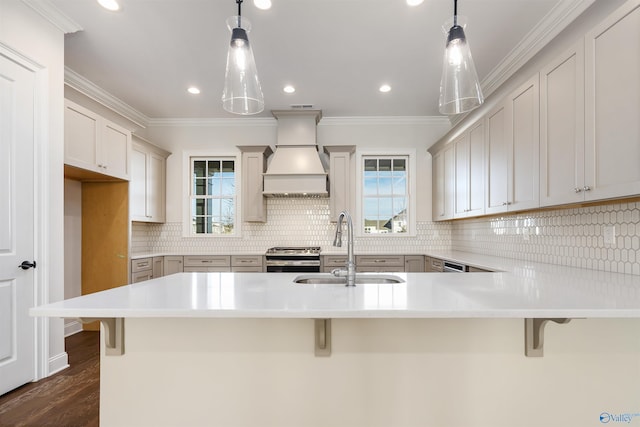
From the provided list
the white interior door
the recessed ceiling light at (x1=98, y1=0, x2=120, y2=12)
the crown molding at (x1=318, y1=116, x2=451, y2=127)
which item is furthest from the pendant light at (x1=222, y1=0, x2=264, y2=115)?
the crown molding at (x1=318, y1=116, x2=451, y2=127)

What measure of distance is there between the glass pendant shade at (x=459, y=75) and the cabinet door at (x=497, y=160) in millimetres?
1460

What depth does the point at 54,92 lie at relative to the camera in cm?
263

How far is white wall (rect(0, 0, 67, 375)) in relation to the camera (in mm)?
2436

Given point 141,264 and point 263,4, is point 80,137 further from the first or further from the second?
point 263,4

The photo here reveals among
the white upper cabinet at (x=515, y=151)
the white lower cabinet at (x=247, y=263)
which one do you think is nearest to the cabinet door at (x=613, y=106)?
the white upper cabinet at (x=515, y=151)

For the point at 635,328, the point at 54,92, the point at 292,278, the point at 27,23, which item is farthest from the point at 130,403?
the point at 27,23

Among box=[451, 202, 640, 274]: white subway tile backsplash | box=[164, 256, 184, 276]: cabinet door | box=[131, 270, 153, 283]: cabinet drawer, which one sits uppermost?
box=[451, 202, 640, 274]: white subway tile backsplash

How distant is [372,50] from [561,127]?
5.78ft

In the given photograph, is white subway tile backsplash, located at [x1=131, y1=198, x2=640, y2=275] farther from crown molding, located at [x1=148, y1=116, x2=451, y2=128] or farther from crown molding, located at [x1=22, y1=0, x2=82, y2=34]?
crown molding, located at [x1=22, y1=0, x2=82, y2=34]

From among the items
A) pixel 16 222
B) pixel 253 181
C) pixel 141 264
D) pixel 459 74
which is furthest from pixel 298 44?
pixel 141 264

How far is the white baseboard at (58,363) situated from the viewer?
103 inches

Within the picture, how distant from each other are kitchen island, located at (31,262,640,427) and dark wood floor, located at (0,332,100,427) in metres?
0.94

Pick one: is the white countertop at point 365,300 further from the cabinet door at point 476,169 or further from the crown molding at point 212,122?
the crown molding at point 212,122

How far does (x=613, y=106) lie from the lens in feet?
5.58
